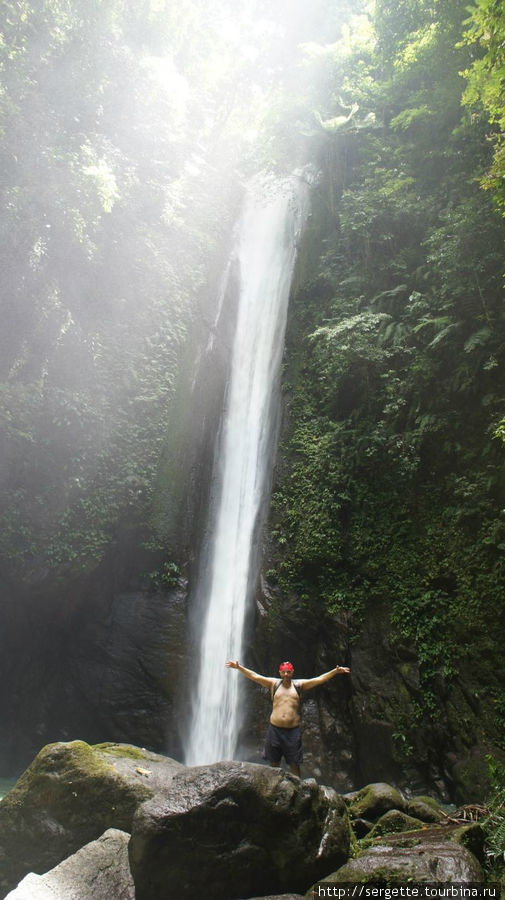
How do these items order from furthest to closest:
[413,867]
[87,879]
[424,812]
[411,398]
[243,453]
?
[243,453] < [411,398] < [424,812] < [87,879] < [413,867]

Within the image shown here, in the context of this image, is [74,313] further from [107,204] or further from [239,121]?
[239,121]

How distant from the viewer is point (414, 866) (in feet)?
11.4

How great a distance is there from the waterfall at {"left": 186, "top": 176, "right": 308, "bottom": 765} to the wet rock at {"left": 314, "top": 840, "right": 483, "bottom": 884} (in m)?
5.61

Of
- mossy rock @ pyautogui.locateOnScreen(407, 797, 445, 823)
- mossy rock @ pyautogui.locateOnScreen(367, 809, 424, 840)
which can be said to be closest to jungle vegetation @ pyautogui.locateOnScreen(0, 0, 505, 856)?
mossy rock @ pyautogui.locateOnScreen(407, 797, 445, 823)

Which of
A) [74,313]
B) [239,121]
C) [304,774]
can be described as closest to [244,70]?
[239,121]

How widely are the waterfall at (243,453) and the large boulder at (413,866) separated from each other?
5.62m

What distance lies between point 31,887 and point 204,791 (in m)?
1.52

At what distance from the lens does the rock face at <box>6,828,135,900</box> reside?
3869 mm

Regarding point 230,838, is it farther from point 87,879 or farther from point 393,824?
point 393,824

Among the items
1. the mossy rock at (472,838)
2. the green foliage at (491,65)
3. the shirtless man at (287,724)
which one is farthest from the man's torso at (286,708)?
the green foliage at (491,65)

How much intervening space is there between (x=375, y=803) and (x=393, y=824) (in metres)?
0.57

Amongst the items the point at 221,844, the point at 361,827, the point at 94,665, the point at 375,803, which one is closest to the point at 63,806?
the point at 221,844

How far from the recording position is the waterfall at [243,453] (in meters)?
9.36

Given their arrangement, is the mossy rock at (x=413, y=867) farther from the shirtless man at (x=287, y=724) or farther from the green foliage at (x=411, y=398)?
A: the green foliage at (x=411, y=398)
